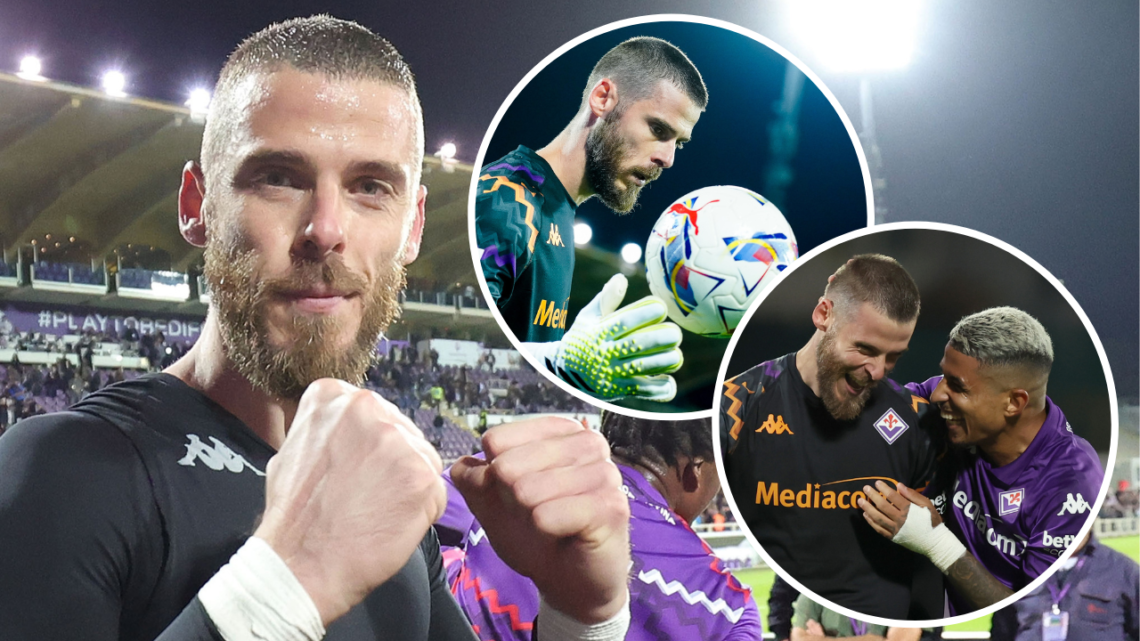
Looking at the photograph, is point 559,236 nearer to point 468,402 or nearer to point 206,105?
point 468,402

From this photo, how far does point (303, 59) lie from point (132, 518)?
769 mm

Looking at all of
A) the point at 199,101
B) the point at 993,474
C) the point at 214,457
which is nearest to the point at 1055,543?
the point at 993,474

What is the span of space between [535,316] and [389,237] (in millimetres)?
618

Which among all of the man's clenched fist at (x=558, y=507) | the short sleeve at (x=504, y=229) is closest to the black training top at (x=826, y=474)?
the short sleeve at (x=504, y=229)

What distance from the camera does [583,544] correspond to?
4.66 ft

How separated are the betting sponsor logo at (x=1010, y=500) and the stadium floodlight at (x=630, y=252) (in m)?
1.07

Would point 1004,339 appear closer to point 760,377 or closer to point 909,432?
point 909,432

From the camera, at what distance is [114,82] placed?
6.69ft

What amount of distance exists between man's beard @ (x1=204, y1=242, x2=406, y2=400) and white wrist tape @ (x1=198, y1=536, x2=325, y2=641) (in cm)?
40

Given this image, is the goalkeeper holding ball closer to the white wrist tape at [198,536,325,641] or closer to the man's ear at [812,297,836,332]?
the man's ear at [812,297,836,332]

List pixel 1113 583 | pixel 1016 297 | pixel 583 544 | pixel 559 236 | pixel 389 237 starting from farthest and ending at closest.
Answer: pixel 1113 583 < pixel 1016 297 < pixel 559 236 < pixel 389 237 < pixel 583 544

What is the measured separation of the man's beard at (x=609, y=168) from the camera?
6.81 ft

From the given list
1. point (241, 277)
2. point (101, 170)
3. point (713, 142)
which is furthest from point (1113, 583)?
point (101, 170)

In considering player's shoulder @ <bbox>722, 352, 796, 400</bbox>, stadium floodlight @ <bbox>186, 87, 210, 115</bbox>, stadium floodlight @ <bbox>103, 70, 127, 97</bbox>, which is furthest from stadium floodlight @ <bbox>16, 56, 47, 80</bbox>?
player's shoulder @ <bbox>722, 352, 796, 400</bbox>
